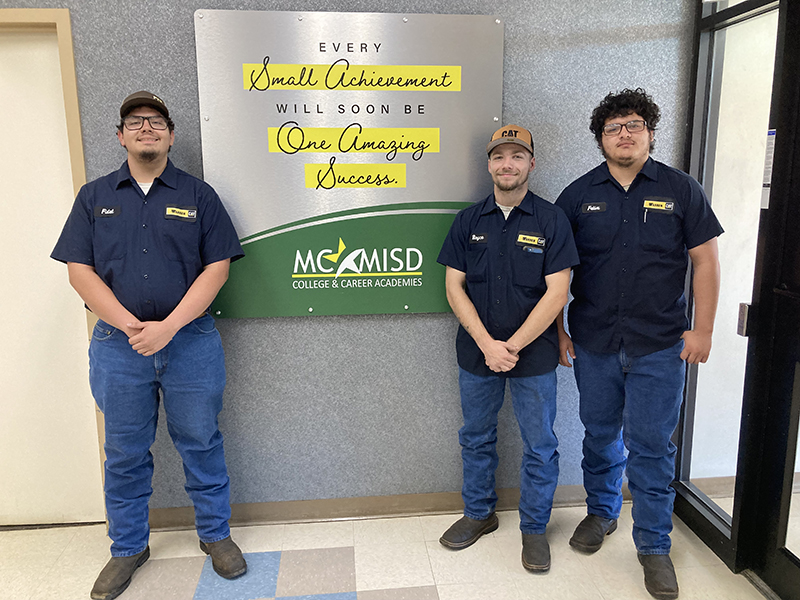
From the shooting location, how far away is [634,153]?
177 centimetres

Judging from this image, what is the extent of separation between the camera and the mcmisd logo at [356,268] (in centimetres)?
208

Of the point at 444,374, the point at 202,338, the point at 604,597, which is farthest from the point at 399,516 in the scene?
the point at 202,338

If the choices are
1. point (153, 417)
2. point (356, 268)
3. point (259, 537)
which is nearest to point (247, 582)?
point (259, 537)

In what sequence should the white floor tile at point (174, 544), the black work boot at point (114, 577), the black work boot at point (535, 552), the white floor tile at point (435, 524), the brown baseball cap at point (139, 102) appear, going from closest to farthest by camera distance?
the brown baseball cap at point (139, 102) → the black work boot at point (114, 577) → the black work boot at point (535, 552) → the white floor tile at point (174, 544) → the white floor tile at point (435, 524)

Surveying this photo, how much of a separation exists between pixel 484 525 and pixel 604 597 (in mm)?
480

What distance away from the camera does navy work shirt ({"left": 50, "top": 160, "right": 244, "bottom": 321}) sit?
1.73 m

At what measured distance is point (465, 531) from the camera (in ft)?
6.80

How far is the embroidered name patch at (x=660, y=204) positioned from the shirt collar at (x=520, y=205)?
360mm

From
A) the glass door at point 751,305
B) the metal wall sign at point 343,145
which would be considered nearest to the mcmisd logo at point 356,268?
the metal wall sign at point 343,145

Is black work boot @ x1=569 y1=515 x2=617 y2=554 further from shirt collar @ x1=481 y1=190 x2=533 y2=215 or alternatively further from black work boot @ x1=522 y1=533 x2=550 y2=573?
shirt collar @ x1=481 y1=190 x2=533 y2=215

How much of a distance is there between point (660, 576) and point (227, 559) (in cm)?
145

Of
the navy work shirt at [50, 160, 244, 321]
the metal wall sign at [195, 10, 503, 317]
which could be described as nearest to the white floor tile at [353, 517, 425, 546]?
the metal wall sign at [195, 10, 503, 317]

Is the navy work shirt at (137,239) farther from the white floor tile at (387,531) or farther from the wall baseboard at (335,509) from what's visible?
the white floor tile at (387,531)

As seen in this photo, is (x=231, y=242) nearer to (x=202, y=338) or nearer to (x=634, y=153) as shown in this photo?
(x=202, y=338)
